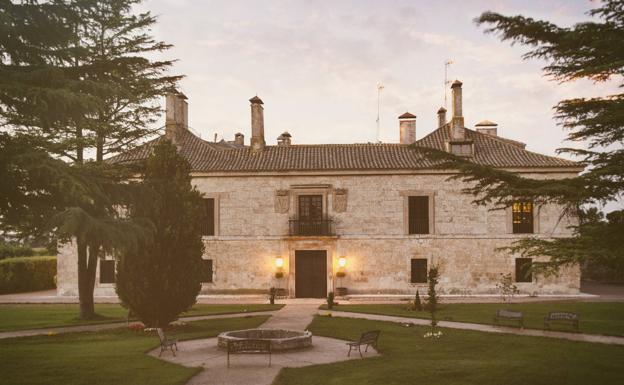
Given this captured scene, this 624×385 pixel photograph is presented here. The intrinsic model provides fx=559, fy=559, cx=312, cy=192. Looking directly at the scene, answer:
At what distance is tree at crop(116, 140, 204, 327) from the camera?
1546 centimetres

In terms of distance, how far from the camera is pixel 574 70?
980 centimetres

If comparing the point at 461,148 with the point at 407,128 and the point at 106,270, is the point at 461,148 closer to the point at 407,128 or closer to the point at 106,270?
the point at 407,128

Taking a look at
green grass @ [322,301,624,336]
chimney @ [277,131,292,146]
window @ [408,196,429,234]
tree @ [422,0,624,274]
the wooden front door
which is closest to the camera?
tree @ [422,0,624,274]

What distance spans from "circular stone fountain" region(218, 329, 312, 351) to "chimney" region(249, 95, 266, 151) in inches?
640

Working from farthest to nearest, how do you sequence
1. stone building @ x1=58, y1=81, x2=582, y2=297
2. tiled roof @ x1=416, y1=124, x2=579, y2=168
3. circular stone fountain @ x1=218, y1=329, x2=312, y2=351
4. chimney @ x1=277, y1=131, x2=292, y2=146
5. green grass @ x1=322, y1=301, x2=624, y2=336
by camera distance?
chimney @ x1=277, y1=131, x2=292, y2=146 → tiled roof @ x1=416, y1=124, x2=579, y2=168 → stone building @ x1=58, y1=81, x2=582, y2=297 → green grass @ x1=322, y1=301, x2=624, y2=336 → circular stone fountain @ x1=218, y1=329, x2=312, y2=351

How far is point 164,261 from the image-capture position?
15609mm

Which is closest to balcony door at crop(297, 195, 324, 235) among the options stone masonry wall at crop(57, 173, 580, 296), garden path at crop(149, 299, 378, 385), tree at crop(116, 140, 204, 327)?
stone masonry wall at crop(57, 173, 580, 296)

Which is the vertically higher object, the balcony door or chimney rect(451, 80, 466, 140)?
chimney rect(451, 80, 466, 140)

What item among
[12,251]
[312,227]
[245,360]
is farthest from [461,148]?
[12,251]

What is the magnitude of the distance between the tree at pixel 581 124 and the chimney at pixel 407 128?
68.3ft

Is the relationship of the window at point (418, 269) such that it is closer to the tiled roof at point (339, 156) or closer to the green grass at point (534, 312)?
the green grass at point (534, 312)

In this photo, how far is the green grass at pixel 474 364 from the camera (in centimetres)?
988

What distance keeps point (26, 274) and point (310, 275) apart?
54.6 ft

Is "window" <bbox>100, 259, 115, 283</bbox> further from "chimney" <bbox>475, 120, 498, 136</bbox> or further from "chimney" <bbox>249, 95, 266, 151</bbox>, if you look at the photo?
"chimney" <bbox>475, 120, 498, 136</bbox>
